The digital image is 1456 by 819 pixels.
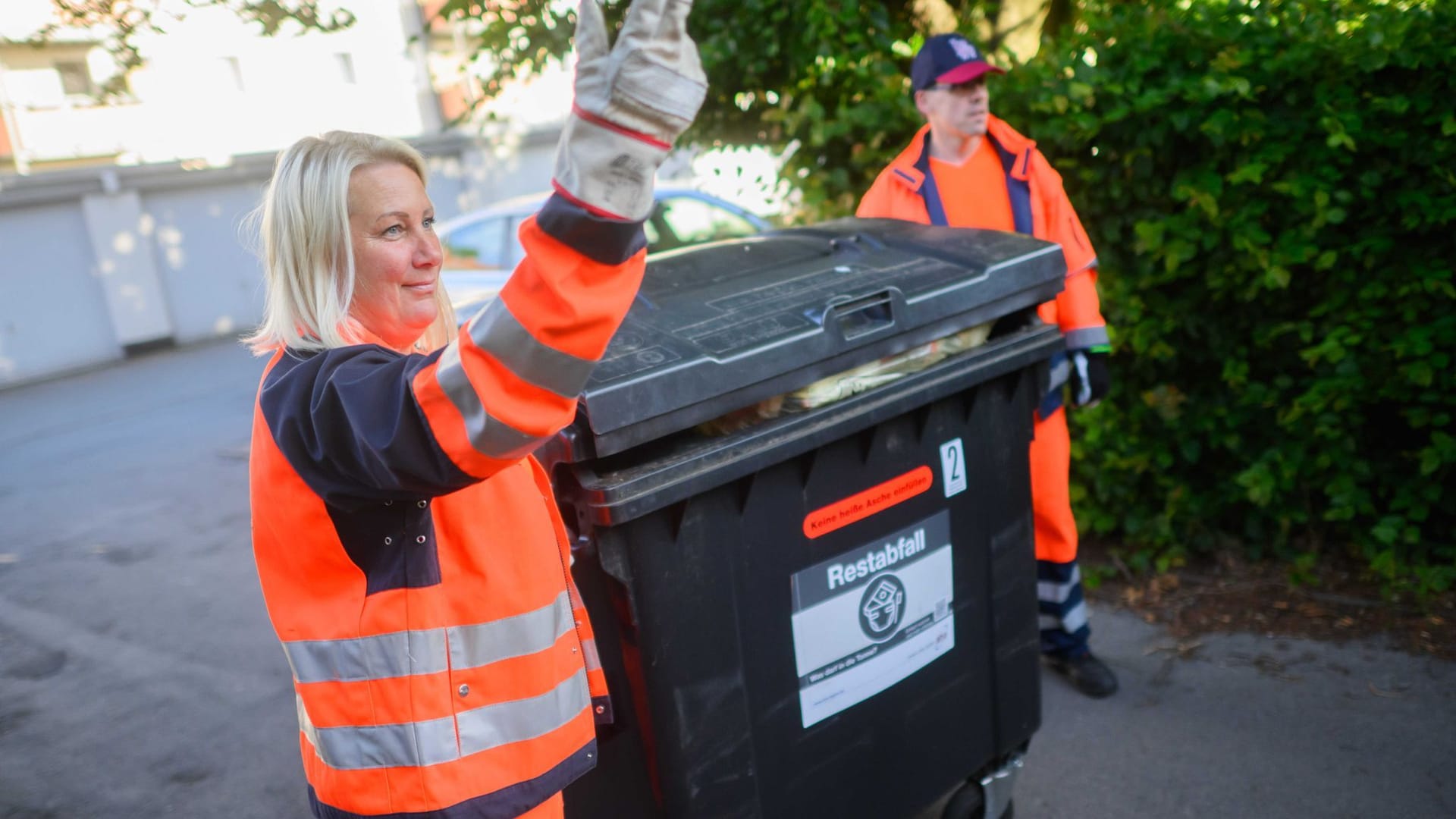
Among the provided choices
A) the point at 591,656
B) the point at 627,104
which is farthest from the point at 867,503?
the point at 627,104

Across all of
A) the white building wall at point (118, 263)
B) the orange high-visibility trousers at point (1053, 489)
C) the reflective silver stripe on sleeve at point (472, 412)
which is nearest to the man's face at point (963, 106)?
the orange high-visibility trousers at point (1053, 489)

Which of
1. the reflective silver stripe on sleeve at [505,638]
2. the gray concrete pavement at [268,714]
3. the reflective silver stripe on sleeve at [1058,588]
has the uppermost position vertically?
the reflective silver stripe on sleeve at [505,638]

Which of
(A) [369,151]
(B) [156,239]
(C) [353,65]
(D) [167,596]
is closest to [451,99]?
(C) [353,65]

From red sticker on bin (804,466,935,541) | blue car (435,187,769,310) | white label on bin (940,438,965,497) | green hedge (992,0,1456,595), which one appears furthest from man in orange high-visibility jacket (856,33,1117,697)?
blue car (435,187,769,310)

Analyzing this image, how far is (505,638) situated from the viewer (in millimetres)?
1403

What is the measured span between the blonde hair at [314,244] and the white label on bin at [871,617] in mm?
952

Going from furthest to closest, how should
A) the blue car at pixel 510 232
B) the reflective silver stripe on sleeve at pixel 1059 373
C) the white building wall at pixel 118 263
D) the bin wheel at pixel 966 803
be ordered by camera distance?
the white building wall at pixel 118 263 < the blue car at pixel 510 232 < the reflective silver stripe on sleeve at pixel 1059 373 < the bin wheel at pixel 966 803

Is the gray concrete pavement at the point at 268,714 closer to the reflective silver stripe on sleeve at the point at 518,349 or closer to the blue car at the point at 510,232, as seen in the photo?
the reflective silver stripe on sleeve at the point at 518,349

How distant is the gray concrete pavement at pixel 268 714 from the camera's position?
2.63 m

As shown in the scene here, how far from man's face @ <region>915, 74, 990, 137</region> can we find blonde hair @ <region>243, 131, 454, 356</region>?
77.2 inches

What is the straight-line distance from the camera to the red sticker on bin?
1.93 m

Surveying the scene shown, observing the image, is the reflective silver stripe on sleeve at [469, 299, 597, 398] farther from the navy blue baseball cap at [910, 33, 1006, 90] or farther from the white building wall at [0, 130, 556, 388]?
the white building wall at [0, 130, 556, 388]

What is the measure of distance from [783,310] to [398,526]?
896mm

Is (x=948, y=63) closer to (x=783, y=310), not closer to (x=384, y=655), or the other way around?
(x=783, y=310)
